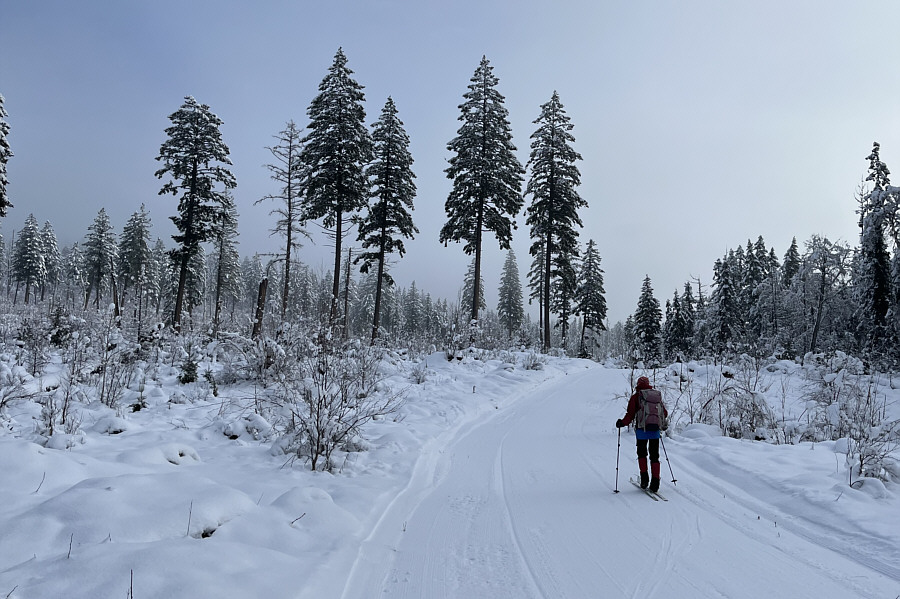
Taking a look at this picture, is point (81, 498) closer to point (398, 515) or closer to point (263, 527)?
point (263, 527)

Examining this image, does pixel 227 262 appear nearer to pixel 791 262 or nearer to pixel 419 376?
pixel 419 376

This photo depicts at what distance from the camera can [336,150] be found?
73.0ft

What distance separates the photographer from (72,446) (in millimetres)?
5375

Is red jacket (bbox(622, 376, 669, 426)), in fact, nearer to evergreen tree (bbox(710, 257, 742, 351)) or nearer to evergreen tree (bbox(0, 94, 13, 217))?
evergreen tree (bbox(0, 94, 13, 217))

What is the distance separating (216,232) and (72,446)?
24.2m

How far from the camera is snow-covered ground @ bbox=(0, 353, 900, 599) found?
10.4 ft

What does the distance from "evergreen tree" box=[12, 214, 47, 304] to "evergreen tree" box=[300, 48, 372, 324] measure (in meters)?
51.9

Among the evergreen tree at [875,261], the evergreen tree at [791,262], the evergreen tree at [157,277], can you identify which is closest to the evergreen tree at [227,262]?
the evergreen tree at [157,277]

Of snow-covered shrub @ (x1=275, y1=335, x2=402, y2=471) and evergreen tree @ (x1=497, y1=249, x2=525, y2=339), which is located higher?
evergreen tree @ (x1=497, y1=249, x2=525, y2=339)

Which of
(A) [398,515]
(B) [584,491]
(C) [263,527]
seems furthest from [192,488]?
(B) [584,491]

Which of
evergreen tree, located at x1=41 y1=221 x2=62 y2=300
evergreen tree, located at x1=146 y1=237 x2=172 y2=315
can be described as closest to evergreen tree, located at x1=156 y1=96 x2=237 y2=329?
evergreen tree, located at x1=146 y1=237 x2=172 y2=315

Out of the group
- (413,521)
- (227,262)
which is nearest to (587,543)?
(413,521)

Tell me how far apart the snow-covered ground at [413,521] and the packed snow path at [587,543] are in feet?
0.07

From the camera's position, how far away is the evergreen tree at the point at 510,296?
5569 centimetres
